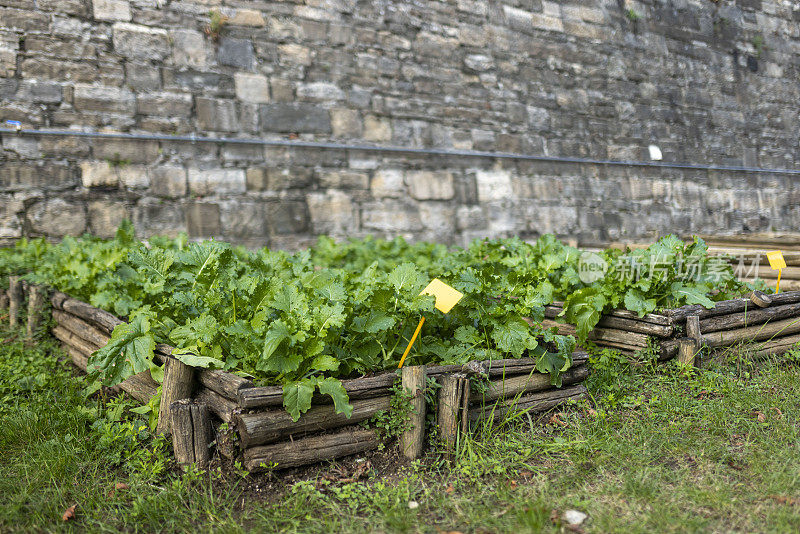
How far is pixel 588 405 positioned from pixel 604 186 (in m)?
6.47

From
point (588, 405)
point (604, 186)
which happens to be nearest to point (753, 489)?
point (588, 405)

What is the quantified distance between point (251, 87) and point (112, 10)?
5.01 feet

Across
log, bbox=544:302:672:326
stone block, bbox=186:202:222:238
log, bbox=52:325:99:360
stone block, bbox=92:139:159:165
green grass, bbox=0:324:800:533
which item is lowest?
green grass, bbox=0:324:800:533

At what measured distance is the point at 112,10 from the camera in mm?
6262

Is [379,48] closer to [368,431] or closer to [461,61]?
[461,61]

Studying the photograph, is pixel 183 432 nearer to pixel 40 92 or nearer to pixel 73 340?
pixel 73 340

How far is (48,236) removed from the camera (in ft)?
19.8

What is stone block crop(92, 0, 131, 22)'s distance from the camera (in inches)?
244

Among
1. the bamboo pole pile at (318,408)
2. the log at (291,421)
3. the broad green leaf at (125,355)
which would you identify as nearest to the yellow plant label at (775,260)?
the bamboo pole pile at (318,408)

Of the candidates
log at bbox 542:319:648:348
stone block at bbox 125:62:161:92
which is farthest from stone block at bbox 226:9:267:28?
log at bbox 542:319:648:348

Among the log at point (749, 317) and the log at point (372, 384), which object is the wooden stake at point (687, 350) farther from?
the log at point (372, 384)

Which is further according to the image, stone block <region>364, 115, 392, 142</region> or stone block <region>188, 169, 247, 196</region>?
stone block <region>364, 115, 392, 142</region>

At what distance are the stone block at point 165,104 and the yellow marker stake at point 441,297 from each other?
4.68 meters

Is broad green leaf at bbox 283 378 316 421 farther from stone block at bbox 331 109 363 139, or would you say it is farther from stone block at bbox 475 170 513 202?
stone block at bbox 475 170 513 202
